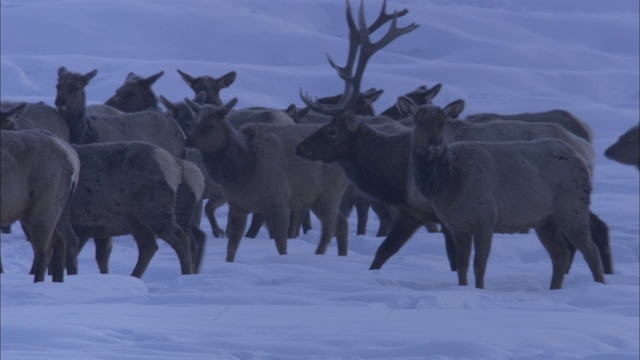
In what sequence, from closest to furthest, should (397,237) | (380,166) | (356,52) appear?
1. (397,237)
2. (380,166)
3. (356,52)

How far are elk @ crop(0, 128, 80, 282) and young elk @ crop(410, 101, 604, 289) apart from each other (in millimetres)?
2695

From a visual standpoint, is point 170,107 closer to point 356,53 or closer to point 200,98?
point 200,98

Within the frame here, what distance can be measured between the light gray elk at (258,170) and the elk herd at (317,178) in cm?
1

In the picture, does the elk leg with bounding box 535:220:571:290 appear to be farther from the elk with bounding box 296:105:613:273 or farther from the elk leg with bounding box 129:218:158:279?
the elk leg with bounding box 129:218:158:279

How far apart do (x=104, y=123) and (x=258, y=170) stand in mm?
2479

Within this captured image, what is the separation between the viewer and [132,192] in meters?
11.2

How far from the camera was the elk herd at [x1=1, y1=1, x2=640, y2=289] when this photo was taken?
977cm

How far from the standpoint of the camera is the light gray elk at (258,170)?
42.0 feet

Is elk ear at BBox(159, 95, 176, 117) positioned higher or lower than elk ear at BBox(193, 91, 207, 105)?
lower

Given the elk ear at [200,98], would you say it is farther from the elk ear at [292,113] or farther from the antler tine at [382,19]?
the antler tine at [382,19]

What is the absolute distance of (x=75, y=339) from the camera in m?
7.16

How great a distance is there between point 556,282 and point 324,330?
3594mm

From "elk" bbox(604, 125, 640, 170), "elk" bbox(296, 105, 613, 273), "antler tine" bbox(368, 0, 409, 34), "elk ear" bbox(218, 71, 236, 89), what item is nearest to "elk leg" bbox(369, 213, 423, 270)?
"elk" bbox(296, 105, 613, 273)

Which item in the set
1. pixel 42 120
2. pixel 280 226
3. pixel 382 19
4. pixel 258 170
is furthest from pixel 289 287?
pixel 42 120
